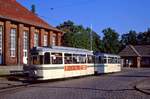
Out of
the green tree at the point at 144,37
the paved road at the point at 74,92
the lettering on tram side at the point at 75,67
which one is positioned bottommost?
the paved road at the point at 74,92

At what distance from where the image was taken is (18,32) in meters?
55.5

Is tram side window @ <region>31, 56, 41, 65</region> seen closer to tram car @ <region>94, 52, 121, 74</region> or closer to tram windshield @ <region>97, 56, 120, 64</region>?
tram car @ <region>94, 52, 121, 74</region>

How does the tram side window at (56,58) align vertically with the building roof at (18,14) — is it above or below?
below

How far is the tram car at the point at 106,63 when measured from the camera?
145ft

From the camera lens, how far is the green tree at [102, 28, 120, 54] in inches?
4990

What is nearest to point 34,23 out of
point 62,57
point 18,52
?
point 18,52

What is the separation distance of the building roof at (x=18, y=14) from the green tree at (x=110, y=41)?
2421 inches

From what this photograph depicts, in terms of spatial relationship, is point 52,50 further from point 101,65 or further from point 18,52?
point 18,52

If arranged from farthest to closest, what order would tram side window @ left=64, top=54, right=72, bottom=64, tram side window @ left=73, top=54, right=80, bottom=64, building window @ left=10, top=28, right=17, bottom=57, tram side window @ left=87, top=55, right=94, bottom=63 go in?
1. building window @ left=10, top=28, right=17, bottom=57
2. tram side window @ left=87, top=55, right=94, bottom=63
3. tram side window @ left=73, top=54, right=80, bottom=64
4. tram side window @ left=64, top=54, right=72, bottom=64

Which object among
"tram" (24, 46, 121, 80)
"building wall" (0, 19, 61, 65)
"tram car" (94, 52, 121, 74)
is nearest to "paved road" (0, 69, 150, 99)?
"tram" (24, 46, 121, 80)

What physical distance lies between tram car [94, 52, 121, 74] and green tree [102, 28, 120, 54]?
70.7 meters

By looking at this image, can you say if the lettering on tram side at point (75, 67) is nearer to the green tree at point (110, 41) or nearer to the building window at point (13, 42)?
the building window at point (13, 42)

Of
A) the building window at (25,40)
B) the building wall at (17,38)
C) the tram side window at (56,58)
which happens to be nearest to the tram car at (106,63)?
the tram side window at (56,58)

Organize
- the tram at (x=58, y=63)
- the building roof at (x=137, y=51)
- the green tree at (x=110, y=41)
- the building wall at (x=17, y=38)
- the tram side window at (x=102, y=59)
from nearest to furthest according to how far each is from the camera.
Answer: the tram at (x=58, y=63) < the tram side window at (x=102, y=59) < the building wall at (x=17, y=38) < the building roof at (x=137, y=51) < the green tree at (x=110, y=41)
